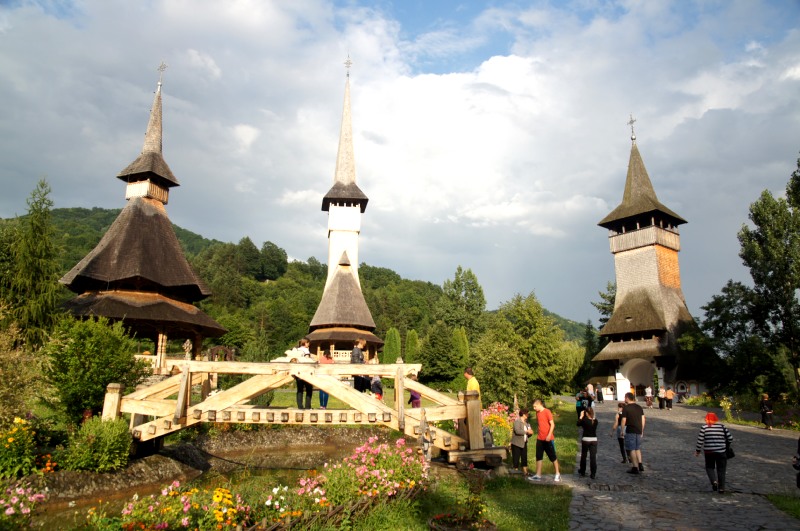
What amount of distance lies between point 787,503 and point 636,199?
3829cm

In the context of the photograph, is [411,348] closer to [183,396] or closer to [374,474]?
[183,396]

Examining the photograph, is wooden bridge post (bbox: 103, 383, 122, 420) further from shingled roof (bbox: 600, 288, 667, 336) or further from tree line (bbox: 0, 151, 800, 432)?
shingled roof (bbox: 600, 288, 667, 336)

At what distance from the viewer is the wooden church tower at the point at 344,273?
35375mm

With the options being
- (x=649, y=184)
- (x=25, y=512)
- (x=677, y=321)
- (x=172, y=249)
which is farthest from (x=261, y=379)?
(x=649, y=184)

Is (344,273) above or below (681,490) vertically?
above

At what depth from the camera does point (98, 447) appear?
9.23m

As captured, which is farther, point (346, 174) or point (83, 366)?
point (346, 174)

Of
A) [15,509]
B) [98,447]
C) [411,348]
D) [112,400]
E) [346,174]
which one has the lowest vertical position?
[15,509]

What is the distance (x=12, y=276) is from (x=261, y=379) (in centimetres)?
1309

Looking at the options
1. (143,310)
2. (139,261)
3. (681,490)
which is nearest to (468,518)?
(681,490)

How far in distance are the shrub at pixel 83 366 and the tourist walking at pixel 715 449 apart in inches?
424

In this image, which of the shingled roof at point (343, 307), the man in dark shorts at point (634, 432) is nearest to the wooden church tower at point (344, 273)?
the shingled roof at point (343, 307)

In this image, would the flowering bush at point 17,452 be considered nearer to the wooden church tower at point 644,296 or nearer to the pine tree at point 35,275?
the pine tree at point 35,275

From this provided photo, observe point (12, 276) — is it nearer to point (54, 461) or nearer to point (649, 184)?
point (54, 461)
